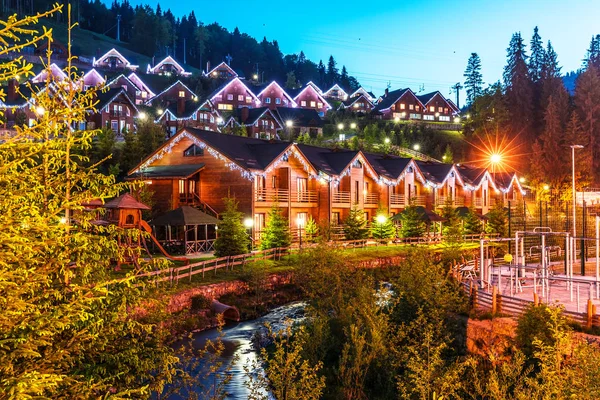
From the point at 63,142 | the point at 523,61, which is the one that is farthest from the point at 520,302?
the point at 523,61

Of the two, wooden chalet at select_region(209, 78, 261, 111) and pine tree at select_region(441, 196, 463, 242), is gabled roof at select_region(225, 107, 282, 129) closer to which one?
wooden chalet at select_region(209, 78, 261, 111)

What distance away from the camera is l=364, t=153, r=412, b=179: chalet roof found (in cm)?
5431

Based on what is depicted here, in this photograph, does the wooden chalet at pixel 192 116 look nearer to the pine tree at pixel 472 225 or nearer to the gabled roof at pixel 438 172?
the gabled roof at pixel 438 172

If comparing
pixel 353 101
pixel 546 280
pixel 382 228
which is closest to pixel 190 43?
pixel 353 101

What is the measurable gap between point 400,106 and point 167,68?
174ft

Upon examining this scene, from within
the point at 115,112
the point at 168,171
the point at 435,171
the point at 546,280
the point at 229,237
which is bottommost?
the point at 546,280

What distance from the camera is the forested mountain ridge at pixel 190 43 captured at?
148250 mm

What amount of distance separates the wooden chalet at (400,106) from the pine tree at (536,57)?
22733 mm

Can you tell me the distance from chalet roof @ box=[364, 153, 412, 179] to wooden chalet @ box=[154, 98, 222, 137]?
29.3 meters

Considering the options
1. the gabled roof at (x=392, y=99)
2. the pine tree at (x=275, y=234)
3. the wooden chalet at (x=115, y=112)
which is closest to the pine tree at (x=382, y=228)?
the pine tree at (x=275, y=234)

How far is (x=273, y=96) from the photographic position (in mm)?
105438

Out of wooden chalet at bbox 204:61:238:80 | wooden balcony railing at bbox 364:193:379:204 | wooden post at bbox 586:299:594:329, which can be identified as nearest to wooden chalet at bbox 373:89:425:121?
wooden chalet at bbox 204:61:238:80

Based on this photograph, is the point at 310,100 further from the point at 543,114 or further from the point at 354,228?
the point at 354,228

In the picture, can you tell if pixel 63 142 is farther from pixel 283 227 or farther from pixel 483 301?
pixel 283 227
